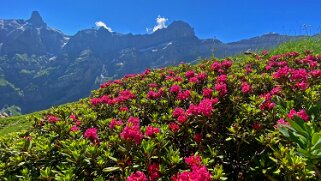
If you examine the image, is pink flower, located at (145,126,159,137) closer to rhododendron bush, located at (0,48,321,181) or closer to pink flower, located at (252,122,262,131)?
rhododendron bush, located at (0,48,321,181)

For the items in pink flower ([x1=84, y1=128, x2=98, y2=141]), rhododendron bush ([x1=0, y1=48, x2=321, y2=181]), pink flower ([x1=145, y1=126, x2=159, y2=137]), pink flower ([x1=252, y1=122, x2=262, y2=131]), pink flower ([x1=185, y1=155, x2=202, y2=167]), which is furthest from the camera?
pink flower ([x1=84, y1=128, x2=98, y2=141])

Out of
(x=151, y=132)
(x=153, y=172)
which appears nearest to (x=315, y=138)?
(x=153, y=172)

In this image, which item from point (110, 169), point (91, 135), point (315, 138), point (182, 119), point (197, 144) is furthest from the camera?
point (91, 135)

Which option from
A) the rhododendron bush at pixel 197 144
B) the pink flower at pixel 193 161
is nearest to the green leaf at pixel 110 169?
the rhododendron bush at pixel 197 144

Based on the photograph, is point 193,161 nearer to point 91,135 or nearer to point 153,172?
point 153,172

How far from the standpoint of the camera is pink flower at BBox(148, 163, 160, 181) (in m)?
4.17

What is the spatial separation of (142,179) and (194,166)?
1.96ft

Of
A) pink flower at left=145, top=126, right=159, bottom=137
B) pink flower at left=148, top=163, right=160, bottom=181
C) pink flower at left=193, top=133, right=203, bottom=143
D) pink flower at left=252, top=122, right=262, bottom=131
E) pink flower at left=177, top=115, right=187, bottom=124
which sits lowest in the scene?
pink flower at left=148, top=163, right=160, bottom=181

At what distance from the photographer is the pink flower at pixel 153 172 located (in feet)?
13.7

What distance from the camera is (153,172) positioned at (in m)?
4.27

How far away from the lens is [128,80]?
506 inches

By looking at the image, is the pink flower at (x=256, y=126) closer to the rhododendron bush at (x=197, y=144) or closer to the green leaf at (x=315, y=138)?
the rhododendron bush at (x=197, y=144)

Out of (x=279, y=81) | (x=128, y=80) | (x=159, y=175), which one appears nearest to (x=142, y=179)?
(x=159, y=175)

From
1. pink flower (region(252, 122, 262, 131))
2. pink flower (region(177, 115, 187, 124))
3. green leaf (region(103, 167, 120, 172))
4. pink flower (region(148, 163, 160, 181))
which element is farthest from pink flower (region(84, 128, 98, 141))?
pink flower (region(252, 122, 262, 131))
